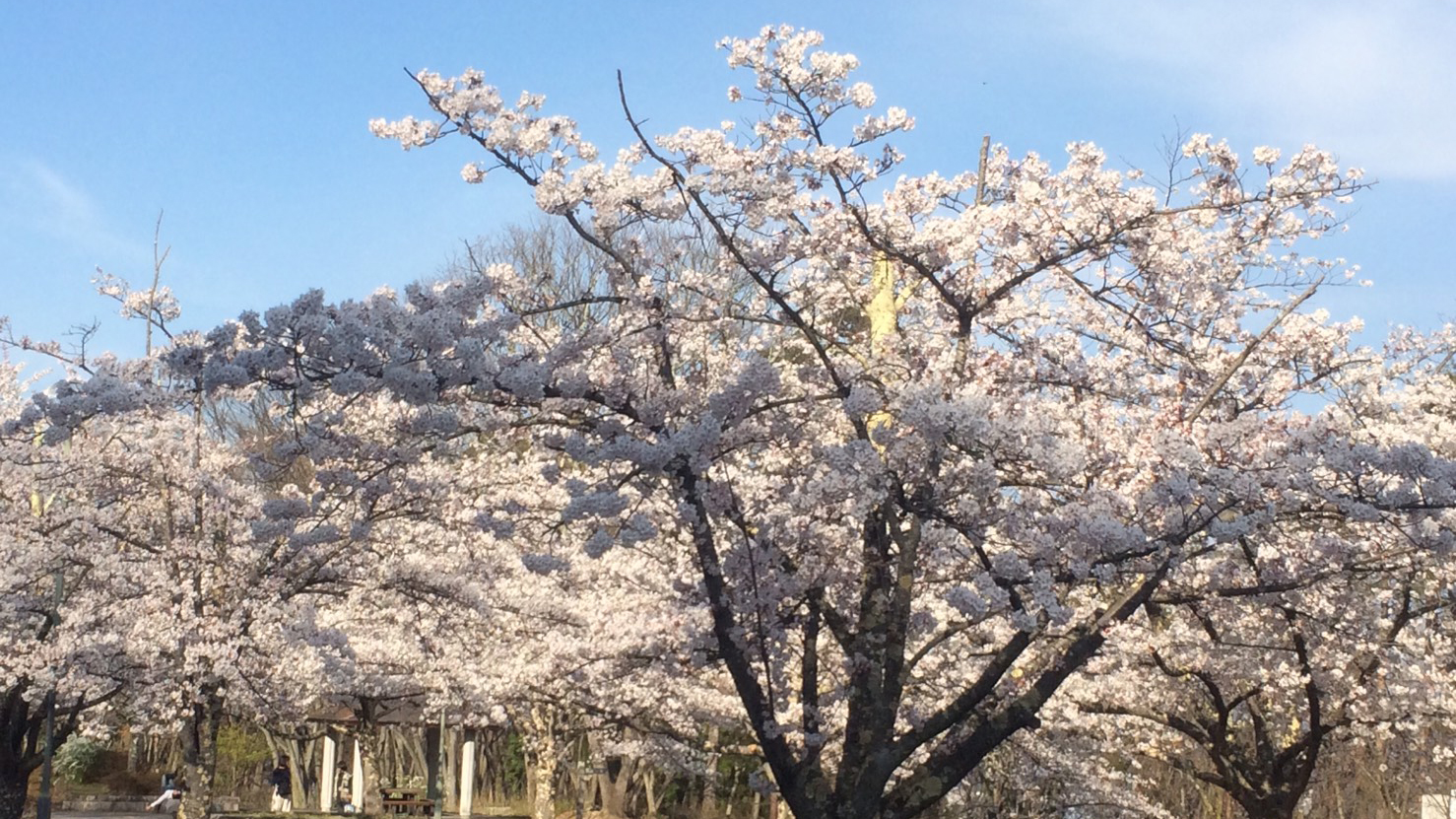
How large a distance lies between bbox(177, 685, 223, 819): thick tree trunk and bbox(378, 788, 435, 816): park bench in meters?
14.1

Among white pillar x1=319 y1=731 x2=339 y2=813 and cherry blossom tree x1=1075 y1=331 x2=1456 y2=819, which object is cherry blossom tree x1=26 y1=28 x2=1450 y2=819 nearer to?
cherry blossom tree x1=1075 y1=331 x2=1456 y2=819

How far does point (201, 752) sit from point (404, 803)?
15.4 metres

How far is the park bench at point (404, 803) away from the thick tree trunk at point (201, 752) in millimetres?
14105

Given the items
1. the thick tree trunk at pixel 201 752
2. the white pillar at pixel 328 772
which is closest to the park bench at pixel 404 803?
the white pillar at pixel 328 772

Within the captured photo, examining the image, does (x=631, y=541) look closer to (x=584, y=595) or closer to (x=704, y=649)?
(x=704, y=649)

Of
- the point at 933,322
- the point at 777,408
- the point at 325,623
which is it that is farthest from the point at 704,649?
the point at 325,623

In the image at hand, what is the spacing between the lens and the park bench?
3125 centimetres

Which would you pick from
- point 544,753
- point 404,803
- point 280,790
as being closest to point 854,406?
point 544,753

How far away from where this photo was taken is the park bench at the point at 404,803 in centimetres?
3125

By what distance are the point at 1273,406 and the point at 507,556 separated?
12.4 metres

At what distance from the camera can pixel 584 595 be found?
20859mm

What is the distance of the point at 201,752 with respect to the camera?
16.7 meters

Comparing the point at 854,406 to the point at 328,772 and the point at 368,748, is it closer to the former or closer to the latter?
the point at 368,748

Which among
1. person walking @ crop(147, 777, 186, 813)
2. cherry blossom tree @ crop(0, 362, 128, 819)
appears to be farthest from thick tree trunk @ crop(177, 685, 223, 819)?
person walking @ crop(147, 777, 186, 813)
